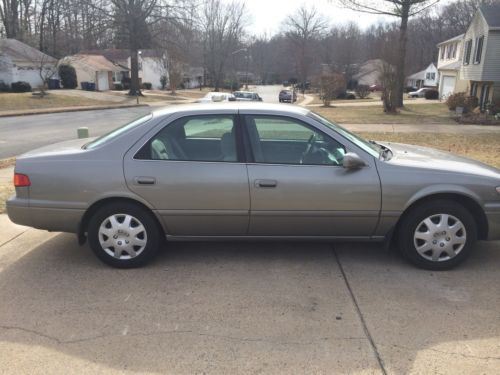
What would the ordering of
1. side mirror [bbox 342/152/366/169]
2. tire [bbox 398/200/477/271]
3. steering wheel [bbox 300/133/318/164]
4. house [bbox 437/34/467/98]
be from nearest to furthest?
side mirror [bbox 342/152/366/169] → tire [bbox 398/200/477/271] → steering wheel [bbox 300/133/318/164] → house [bbox 437/34/467/98]

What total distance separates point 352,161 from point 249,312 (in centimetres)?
155

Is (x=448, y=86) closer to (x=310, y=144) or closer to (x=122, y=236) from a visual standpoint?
(x=310, y=144)

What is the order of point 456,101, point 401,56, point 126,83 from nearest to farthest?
point 401,56
point 456,101
point 126,83

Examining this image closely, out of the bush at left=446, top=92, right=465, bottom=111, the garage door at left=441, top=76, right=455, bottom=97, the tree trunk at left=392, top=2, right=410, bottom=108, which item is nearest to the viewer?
the tree trunk at left=392, top=2, right=410, bottom=108

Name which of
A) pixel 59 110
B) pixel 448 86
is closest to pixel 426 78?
pixel 448 86

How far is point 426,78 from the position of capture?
75.1 m

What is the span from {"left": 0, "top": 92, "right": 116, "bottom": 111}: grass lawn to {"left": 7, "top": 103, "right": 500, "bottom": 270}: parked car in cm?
2810

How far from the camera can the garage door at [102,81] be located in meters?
52.8

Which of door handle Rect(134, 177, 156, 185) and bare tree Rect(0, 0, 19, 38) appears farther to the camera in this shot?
bare tree Rect(0, 0, 19, 38)

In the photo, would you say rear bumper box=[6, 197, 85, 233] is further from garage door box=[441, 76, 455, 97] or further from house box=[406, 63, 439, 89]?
house box=[406, 63, 439, 89]

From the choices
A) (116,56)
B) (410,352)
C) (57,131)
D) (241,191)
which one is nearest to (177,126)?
(241,191)

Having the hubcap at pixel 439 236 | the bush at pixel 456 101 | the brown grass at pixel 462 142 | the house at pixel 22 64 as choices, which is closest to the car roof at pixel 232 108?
the hubcap at pixel 439 236

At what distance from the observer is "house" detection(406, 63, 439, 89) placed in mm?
71688

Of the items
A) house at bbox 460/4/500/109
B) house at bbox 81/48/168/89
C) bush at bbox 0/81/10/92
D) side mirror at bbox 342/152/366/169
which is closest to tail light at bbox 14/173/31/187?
side mirror at bbox 342/152/366/169
